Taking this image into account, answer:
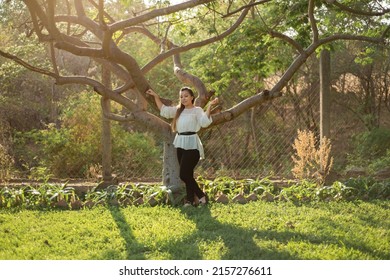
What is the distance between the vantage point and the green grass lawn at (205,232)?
13.3ft

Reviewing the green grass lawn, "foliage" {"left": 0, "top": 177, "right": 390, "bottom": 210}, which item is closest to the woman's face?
"foliage" {"left": 0, "top": 177, "right": 390, "bottom": 210}

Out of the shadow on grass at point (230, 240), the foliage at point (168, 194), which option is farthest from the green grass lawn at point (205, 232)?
the foliage at point (168, 194)

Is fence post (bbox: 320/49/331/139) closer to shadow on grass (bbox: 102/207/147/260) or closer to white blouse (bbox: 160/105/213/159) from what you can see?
white blouse (bbox: 160/105/213/159)

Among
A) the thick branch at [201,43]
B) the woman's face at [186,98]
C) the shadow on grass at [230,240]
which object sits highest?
the thick branch at [201,43]

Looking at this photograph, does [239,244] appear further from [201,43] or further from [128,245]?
[201,43]

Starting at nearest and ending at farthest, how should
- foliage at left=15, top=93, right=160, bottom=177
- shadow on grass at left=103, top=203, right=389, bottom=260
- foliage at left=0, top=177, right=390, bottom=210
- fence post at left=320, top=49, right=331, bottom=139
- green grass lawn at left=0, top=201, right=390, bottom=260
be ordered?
shadow on grass at left=103, top=203, right=389, bottom=260 < green grass lawn at left=0, top=201, right=390, bottom=260 < foliage at left=0, top=177, right=390, bottom=210 < fence post at left=320, top=49, right=331, bottom=139 < foliage at left=15, top=93, right=160, bottom=177

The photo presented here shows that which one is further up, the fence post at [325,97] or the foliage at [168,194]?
the fence post at [325,97]

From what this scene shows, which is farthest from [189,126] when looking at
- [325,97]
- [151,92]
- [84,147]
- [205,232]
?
[84,147]

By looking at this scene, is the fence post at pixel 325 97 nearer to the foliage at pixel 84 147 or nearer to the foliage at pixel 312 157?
the foliage at pixel 312 157

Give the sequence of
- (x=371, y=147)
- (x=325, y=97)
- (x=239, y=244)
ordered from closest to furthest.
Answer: (x=239, y=244) < (x=325, y=97) < (x=371, y=147)

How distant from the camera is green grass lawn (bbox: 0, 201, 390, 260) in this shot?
405cm

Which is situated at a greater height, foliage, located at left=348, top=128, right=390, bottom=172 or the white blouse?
the white blouse

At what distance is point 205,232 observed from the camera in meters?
4.66
